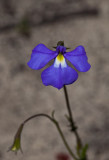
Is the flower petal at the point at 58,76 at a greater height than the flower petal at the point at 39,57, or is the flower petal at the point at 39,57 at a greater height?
the flower petal at the point at 39,57

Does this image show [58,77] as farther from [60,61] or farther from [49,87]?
[49,87]

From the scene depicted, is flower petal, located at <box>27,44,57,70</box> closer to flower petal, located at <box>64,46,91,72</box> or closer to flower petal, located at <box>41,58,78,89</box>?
flower petal, located at <box>41,58,78,89</box>

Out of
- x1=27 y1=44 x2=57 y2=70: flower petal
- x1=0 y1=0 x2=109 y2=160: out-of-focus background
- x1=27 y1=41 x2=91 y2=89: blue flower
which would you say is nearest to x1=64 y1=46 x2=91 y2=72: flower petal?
x1=27 y1=41 x2=91 y2=89: blue flower

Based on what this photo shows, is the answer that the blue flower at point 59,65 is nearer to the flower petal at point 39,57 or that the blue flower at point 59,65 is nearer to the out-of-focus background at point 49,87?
the flower petal at point 39,57

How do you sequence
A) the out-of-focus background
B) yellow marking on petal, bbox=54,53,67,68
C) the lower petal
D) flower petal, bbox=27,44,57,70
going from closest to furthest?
1. the lower petal
2. flower petal, bbox=27,44,57,70
3. yellow marking on petal, bbox=54,53,67,68
4. the out-of-focus background

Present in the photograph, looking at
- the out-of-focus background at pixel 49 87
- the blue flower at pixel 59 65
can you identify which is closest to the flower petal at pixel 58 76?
the blue flower at pixel 59 65

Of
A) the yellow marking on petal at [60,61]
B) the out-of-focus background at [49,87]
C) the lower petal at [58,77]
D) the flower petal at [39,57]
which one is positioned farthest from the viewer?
the out-of-focus background at [49,87]

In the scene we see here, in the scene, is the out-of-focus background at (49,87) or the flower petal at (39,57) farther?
the out-of-focus background at (49,87)
